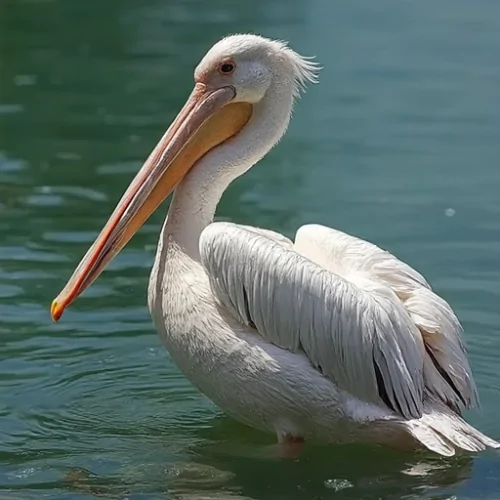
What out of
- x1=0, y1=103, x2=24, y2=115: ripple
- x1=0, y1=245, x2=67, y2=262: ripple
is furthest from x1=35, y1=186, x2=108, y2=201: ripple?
x1=0, y1=103, x2=24, y2=115: ripple

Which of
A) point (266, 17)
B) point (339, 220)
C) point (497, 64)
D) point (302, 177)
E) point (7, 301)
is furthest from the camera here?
point (266, 17)

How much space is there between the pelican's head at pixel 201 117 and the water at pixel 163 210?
0.81 metres

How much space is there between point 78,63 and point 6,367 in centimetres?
767

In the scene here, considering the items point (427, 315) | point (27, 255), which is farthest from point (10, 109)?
point (427, 315)

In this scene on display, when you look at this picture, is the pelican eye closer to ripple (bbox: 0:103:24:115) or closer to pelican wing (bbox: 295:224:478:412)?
pelican wing (bbox: 295:224:478:412)

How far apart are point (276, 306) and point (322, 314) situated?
193 millimetres

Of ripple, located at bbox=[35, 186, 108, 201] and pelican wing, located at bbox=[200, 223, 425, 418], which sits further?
ripple, located at bbox=[35, 186, 108, 201]

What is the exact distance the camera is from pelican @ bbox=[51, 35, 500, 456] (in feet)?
17.4

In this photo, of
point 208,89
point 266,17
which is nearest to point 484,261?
point 208,89

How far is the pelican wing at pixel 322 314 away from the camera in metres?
5.27

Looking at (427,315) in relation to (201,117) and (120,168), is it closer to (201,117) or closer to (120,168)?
(201,117)

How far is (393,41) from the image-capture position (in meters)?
14.0

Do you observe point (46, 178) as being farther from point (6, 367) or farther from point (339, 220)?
point (6, 367)

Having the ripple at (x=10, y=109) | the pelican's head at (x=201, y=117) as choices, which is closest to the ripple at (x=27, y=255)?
the pelican's head at (x=201, y=117)
